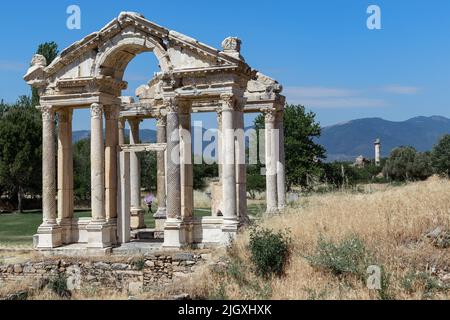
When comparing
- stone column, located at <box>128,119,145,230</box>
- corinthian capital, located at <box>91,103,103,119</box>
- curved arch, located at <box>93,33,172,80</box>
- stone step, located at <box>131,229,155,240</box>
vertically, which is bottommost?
stone step, located at <box>131,229,155,240</box>

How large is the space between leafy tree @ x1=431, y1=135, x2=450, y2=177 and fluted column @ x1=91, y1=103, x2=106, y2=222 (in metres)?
52.4

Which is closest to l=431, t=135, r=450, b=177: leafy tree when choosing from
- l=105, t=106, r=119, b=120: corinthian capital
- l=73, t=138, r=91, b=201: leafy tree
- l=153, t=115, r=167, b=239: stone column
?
l=73, t=138, r=91, b=201: leafy tree

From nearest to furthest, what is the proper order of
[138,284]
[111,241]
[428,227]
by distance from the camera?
1. [428,227]
2. [138,284]
3. [111,241]

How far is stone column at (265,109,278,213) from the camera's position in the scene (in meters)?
26.7

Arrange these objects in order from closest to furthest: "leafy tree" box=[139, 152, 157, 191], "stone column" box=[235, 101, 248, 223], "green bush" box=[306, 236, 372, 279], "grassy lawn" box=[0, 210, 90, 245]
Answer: "green bush" box=[306, 236, 372, 279] < "stone column" box=[235, 101, 248, 223] < "grassy lawn" box=[0, 210, 90, 245] < "leafy tree" box=[139, 152, 157, 191]

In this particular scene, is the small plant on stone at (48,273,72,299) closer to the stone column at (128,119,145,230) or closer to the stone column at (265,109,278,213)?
the stone column at (128,119,145,230)

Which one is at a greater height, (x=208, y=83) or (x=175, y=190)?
(x=208, y=83)

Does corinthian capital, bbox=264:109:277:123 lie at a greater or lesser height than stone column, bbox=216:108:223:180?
greater

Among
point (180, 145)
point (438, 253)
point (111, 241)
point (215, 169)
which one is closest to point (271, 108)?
point (180, 145)

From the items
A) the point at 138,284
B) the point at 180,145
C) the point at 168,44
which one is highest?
the point at 168,44

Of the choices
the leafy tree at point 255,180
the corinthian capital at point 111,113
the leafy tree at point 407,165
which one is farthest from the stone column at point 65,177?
the leafy tree at point 407,165

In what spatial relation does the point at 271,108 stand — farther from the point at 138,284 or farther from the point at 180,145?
the point at 138,284
